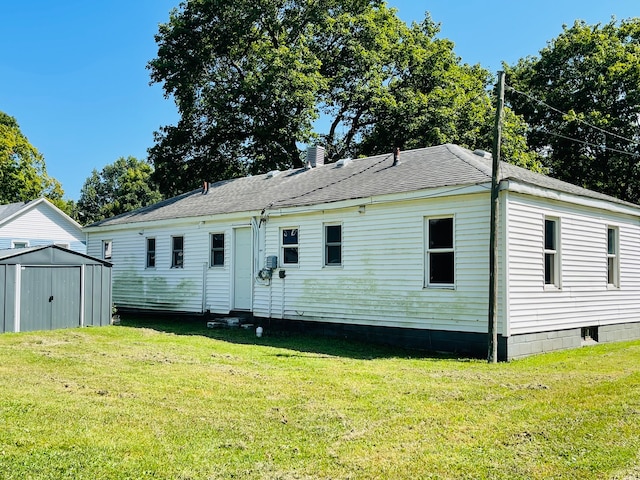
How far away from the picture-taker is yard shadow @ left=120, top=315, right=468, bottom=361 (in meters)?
10.9

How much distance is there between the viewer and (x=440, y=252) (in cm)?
1141

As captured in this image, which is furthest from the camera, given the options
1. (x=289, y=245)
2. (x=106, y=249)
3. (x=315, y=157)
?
(x=106, y=249)

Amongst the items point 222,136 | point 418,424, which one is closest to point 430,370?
point 418,424

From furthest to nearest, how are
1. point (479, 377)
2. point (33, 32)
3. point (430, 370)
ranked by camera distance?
point (33, 32)
point (430, 370)
point (479, 377)

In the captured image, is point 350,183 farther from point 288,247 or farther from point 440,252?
point 440,252

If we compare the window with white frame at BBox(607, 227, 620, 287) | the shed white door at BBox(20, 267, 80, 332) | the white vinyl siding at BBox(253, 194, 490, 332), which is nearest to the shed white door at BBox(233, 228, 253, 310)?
the white vinyl siding at BBox(253, 194, 490, 332)

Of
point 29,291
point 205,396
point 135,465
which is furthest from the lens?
point 29,291

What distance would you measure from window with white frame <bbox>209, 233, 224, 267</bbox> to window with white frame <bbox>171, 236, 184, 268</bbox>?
1507mm

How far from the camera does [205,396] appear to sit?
682 centimetres

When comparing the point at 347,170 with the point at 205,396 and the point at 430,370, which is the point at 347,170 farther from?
the point at 205,396

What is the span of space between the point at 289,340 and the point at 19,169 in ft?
131

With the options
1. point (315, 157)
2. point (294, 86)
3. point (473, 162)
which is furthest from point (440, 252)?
point (294, 86)

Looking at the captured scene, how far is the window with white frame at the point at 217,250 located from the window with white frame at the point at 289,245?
107 inches

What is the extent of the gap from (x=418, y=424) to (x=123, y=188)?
5849cm
